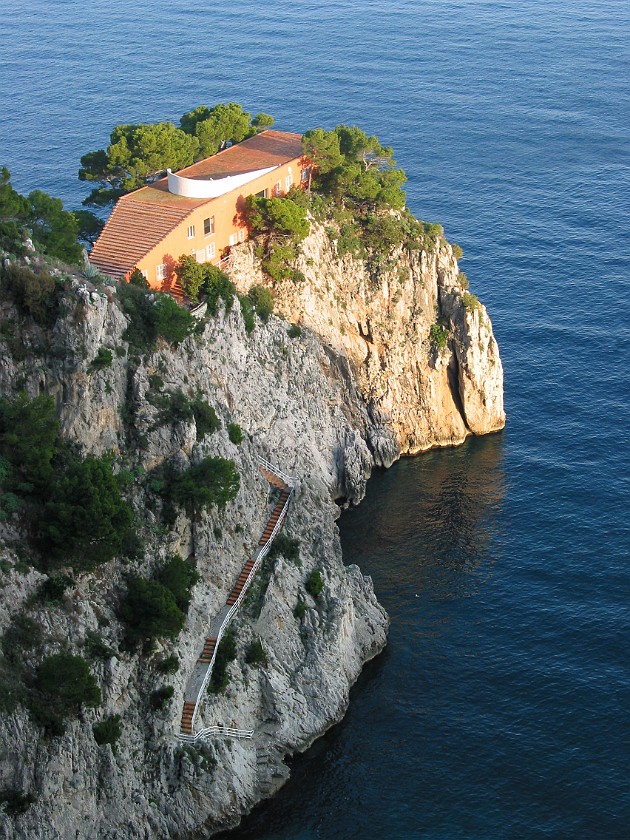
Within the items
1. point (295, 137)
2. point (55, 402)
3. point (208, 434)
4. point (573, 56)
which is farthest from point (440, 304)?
point (573, 56)

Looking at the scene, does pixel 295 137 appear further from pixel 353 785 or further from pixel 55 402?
pixel 353 785

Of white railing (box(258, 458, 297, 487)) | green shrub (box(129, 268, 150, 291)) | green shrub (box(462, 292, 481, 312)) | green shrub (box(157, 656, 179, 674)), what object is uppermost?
green shrub (box(129, 268, 150, 291))

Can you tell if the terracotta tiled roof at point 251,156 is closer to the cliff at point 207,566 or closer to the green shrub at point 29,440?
the cliff at point 207,566

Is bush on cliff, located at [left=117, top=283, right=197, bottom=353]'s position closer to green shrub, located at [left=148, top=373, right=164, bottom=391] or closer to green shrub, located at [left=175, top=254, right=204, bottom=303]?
green shrub, located at [left=148, top=373, right=164, bottom=391]

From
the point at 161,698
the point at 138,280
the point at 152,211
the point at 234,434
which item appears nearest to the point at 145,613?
the point at 161,698

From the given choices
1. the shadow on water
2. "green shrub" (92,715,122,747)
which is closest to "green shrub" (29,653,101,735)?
"green shrub" (92,715,122,747)

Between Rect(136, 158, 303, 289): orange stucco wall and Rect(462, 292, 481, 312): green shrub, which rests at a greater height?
Rect(136, 158, 303, 289): orange stucco wall
